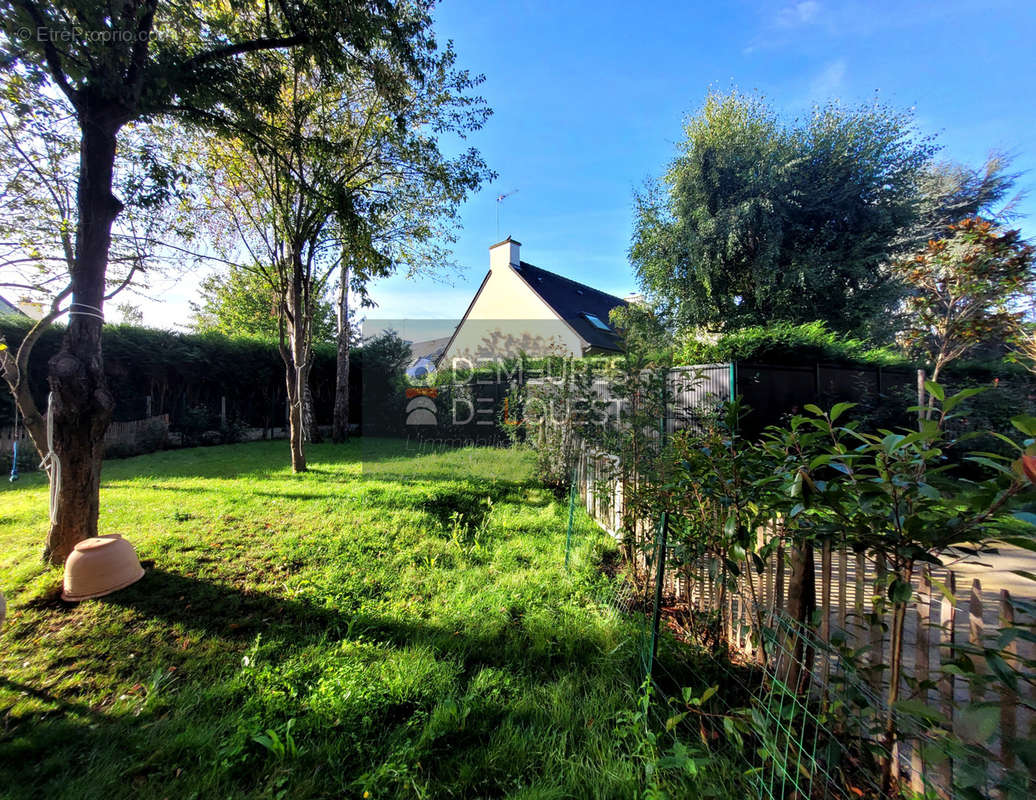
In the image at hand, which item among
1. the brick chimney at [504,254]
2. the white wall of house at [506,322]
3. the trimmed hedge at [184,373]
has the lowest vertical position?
the trimmed hedge at [184,373]

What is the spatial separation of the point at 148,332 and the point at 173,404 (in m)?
1.68

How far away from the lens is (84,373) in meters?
2.77

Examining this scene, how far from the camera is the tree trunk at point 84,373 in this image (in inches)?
107

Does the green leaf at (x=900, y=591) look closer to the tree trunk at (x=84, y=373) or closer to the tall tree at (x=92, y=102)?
the tree trunk at (x=84, y=373)

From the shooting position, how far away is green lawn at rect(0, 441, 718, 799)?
1.51 meters

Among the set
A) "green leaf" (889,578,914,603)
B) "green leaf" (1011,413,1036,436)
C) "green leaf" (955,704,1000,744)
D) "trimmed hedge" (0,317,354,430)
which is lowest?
"green leaf" (955,704,1000,744)

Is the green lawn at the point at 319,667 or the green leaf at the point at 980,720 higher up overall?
the green leaf at the point at 980,720

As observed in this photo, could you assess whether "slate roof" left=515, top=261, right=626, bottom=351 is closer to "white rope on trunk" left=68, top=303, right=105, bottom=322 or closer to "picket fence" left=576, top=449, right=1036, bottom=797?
"picket fence" left=576, top=449, right=1036, bottom=797

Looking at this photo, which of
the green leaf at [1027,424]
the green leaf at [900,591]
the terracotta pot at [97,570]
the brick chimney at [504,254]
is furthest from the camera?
the brick chimney at [504,254]

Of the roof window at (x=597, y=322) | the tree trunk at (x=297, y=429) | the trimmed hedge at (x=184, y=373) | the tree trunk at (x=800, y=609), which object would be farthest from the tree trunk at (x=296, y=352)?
the roof window at (x=597, y=322)

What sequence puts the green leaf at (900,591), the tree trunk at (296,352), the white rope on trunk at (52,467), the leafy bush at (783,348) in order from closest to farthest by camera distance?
the green leaf at (900,591) → the white rope on trunk at (52,467) → the tree trunk at (296,352) → the leafy bush at (783,348)

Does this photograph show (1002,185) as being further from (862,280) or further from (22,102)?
(22,102)

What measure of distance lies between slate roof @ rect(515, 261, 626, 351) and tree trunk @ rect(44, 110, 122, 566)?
35.9 feet

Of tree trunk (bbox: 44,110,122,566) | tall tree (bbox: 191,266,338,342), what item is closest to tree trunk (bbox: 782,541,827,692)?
tree trunk (bbox: 44,110,122,566)
